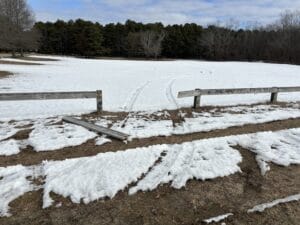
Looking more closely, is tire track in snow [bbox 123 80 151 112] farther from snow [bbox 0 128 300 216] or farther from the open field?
snow [bbox 0 128 300 216]

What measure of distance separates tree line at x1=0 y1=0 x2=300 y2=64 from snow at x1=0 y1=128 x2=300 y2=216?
57.4 metres

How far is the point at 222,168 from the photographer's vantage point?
16.5 feet

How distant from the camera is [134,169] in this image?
191 inches

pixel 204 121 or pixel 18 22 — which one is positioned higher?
pixel 18 22

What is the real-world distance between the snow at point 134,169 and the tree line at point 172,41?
57440mm

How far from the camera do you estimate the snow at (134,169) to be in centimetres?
418

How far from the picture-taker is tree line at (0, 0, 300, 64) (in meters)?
60.6

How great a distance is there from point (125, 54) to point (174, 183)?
71834mm

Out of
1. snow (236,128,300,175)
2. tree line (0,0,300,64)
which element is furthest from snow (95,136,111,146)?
tree line (0,0,300,64)

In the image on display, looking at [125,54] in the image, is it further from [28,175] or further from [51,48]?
[28,175]

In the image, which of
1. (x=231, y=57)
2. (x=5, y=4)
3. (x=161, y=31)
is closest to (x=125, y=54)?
(x=161, y=31)

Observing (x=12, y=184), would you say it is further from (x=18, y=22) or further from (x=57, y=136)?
(x=18, y=22)

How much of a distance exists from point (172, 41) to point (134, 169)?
71811 millimetres

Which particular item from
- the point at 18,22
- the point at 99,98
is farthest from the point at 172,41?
the point at 99,98
